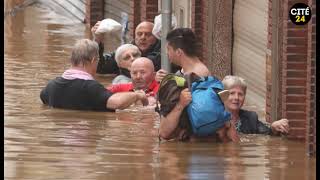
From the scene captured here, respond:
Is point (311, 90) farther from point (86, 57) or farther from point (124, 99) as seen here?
point (86, 57)

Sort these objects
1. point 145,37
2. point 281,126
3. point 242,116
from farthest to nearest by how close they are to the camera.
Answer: point 145,37 → point 281,126 → point 242,116

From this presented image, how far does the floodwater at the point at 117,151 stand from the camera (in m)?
11.9

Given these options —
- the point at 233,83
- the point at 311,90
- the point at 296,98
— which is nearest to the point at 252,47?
the point at 296,98

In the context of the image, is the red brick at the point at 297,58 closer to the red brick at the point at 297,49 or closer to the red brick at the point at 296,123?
the red brick at the point at 297,49

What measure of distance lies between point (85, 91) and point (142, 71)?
0.92m

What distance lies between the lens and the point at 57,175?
454 inches

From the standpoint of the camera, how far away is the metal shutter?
675 inches

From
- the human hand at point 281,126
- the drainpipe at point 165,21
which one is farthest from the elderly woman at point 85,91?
the human hand at point 281,126

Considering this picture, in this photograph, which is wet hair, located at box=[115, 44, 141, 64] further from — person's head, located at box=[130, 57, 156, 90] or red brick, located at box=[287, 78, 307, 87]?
red brick, located at box=[287, 78, 307, 87]

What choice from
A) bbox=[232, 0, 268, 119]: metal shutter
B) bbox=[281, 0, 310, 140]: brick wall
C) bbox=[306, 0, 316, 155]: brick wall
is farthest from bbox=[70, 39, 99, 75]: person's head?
bbox=[306, 0, 316, 155]: brick wall

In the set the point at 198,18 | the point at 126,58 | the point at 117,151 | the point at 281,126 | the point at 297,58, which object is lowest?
the point at 117,151

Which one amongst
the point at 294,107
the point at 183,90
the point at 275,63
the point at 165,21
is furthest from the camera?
the point at 165,21

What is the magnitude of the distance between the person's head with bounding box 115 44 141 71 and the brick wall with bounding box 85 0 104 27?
1050 centimetres

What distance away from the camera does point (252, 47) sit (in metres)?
17.8
